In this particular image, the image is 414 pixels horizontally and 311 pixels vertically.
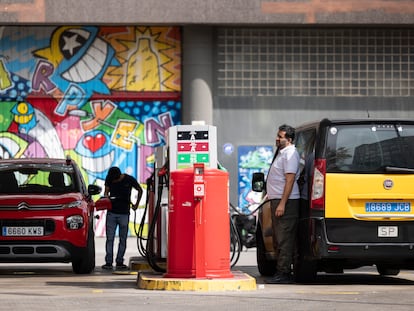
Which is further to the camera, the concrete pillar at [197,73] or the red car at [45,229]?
the concrete pillar at [197,73]

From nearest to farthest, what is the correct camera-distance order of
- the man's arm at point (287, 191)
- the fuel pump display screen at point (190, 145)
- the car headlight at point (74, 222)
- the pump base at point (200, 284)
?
the pump base at point (200, 284) < the fuel pump display screen at point (190, 145) < the man's arm at point (287, 191) < the car headlight at point (74, 222)

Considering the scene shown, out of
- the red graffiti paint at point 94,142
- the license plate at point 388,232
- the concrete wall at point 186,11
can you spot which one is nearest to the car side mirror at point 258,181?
the license plate at point 388,232

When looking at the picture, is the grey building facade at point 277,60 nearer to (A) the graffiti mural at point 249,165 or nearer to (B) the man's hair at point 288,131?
(A) the graffiti mural at point 249,165

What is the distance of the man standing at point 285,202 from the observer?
14820 mm

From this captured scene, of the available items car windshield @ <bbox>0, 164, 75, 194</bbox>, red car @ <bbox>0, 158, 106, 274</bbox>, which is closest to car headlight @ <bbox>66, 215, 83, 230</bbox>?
red car @ <bbox>0, 158, 106, 274</bbox>

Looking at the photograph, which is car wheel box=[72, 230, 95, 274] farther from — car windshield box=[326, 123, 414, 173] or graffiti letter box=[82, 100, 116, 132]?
graffiti letter box=[82, 100, 116, 132]

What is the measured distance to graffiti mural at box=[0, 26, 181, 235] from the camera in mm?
28578

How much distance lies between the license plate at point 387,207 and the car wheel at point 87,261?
456 centimetres

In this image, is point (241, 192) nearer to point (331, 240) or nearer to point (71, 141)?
point (71, 141)

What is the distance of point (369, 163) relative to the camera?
47.1ft

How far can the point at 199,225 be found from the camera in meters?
13.7

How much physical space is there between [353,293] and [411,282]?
2385 millimetres

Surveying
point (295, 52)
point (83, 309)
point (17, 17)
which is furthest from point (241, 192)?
point (83, 309)

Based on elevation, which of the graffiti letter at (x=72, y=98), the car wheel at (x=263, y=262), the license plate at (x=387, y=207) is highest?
the graffiti letter at (x=72, y=98)
